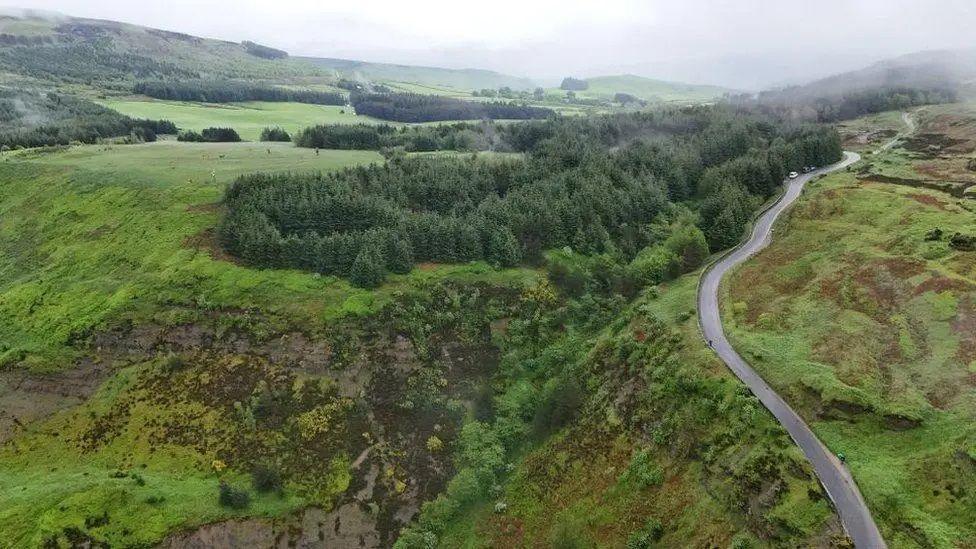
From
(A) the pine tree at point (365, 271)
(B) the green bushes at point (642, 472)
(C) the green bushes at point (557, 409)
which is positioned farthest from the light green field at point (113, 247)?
(B) the green bushes at point (642, 472)

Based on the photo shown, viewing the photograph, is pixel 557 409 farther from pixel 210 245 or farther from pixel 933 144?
pixel 933 144

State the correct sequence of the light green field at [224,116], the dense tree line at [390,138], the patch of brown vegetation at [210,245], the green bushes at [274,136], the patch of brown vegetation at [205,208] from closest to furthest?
the patch of brown vegetation at [210,245]
the patch of brown vegetation at [205,208]
the dense tree line at [390,138]
the green bushes at [274,136]
the light green field at [224,116]

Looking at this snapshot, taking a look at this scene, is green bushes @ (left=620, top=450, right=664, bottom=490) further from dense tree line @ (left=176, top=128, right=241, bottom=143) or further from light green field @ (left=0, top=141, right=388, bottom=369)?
dense tree line @ (left=176, top=128, right=241, bottom=143)

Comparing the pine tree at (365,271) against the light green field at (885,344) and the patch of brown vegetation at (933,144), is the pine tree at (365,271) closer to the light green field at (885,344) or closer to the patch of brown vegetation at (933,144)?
the light green field at (885,344)

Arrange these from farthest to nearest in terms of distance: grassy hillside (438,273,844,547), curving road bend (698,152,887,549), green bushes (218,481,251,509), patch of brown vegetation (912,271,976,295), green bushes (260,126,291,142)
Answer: green bushes (260,126,291,142), patch of brown vegetation (912,271,976,295), green bushes (218,481,251,509), grassy hillside (438,273,844,547), curving road bend (698,152,887,549)

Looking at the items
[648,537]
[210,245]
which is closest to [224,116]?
[210,245]

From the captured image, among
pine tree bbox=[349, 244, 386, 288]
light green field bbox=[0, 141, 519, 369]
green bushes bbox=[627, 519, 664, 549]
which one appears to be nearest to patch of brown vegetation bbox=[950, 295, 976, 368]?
A: green bushes bbox=[627, 519, 664, 549]

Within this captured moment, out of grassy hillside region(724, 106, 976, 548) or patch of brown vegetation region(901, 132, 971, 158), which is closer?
grassy hillside region(724, 106, 976, 548)

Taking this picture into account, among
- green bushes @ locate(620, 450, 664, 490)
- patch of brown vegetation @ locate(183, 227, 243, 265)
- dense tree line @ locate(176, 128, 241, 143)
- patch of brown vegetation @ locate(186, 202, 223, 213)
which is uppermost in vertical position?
dense tree line @ locate(176, 128, 241, 143)
